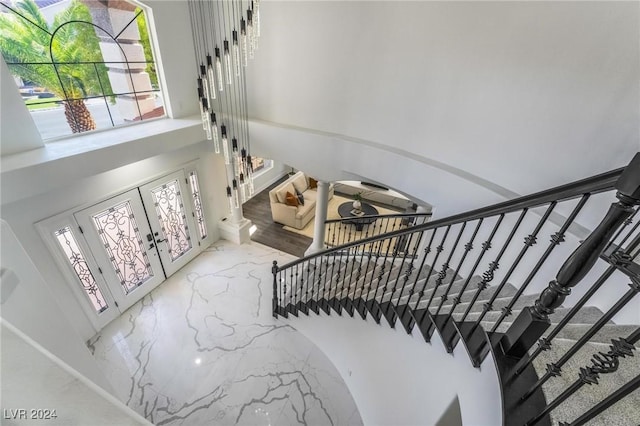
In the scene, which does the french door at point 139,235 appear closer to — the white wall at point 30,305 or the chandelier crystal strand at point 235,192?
the chandelier crystal strand at point 235,192

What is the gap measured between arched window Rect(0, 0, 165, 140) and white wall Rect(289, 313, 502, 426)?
13.8ft

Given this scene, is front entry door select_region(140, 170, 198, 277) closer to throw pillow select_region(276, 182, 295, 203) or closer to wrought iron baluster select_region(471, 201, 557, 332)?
throw pillow select_region(276, 182, 295, 203)

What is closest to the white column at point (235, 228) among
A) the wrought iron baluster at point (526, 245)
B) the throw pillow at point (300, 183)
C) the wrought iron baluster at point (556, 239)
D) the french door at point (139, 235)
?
the french door at point (139, 235)

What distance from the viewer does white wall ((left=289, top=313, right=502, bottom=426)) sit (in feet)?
4.95

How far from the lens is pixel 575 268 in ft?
3.39

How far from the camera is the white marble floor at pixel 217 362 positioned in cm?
337

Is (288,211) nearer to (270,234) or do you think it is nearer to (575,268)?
(270,234)

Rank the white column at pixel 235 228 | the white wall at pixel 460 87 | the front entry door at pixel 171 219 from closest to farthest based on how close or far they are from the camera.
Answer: the white wall at pixel 460 87 → the front entry door at pixel 171 219 → the white column at pixel 235 228

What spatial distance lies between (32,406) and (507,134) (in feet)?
13.4

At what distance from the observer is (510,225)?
298 centimetres

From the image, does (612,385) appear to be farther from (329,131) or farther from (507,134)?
(329,131)

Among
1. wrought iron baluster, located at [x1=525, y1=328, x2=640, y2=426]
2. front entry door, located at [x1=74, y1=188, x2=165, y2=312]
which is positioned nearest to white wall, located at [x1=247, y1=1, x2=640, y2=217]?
front entry door, located at [x1=74, y1=188, x2=165, y2=312]

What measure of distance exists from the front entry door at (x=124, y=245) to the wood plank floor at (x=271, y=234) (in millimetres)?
2382

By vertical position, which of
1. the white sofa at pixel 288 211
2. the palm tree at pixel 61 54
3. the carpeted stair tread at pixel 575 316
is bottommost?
the white sofa at pixel 288 211
